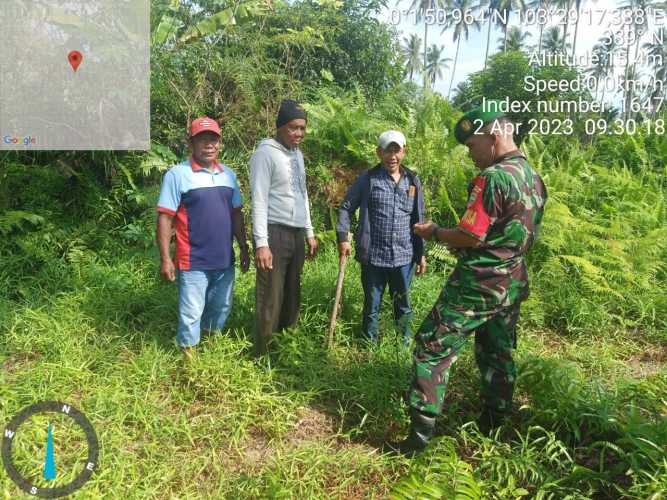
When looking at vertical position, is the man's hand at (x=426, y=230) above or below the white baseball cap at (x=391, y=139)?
below

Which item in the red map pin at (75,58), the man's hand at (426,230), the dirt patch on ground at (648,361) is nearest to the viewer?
the man's hand at (426,230)

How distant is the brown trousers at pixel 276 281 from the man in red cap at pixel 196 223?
327 millimetres

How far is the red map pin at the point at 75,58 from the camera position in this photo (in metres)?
5.60

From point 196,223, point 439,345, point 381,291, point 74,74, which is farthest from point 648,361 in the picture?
point 74,74

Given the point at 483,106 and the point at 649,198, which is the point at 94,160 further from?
the point at 649,198

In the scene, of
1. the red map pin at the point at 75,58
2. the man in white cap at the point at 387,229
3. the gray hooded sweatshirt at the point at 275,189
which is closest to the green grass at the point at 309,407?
the man in white cap at the point at 387,229

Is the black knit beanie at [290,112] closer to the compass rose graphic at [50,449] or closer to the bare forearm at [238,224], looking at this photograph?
the bare forearm at [238,224]

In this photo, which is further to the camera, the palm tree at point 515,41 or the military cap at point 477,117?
the palm tree at point 515,41

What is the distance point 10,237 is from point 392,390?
464 centimetres

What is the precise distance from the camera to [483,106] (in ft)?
8.65

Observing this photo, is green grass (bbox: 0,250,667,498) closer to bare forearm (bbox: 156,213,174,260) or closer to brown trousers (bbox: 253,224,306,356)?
brown trousers (bbox: 253,224,306,356)

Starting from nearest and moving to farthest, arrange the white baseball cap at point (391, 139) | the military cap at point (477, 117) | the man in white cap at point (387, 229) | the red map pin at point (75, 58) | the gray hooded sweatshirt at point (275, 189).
A: the military cap at point (477, 117) < the gray hooded sweatshirt at point (275, 189) < the white baseball cap at point (391, 139) < the man in white cap at point (387, 229) < the red map pin at point (75, 58)

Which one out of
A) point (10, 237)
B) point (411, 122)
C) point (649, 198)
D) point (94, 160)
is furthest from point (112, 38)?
point (649, 198)

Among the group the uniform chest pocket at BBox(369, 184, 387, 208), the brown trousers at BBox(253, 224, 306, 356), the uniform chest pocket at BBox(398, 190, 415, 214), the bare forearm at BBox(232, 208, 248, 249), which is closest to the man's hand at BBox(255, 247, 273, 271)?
the brown trousers at BBox(253, 224, 306, 356)
